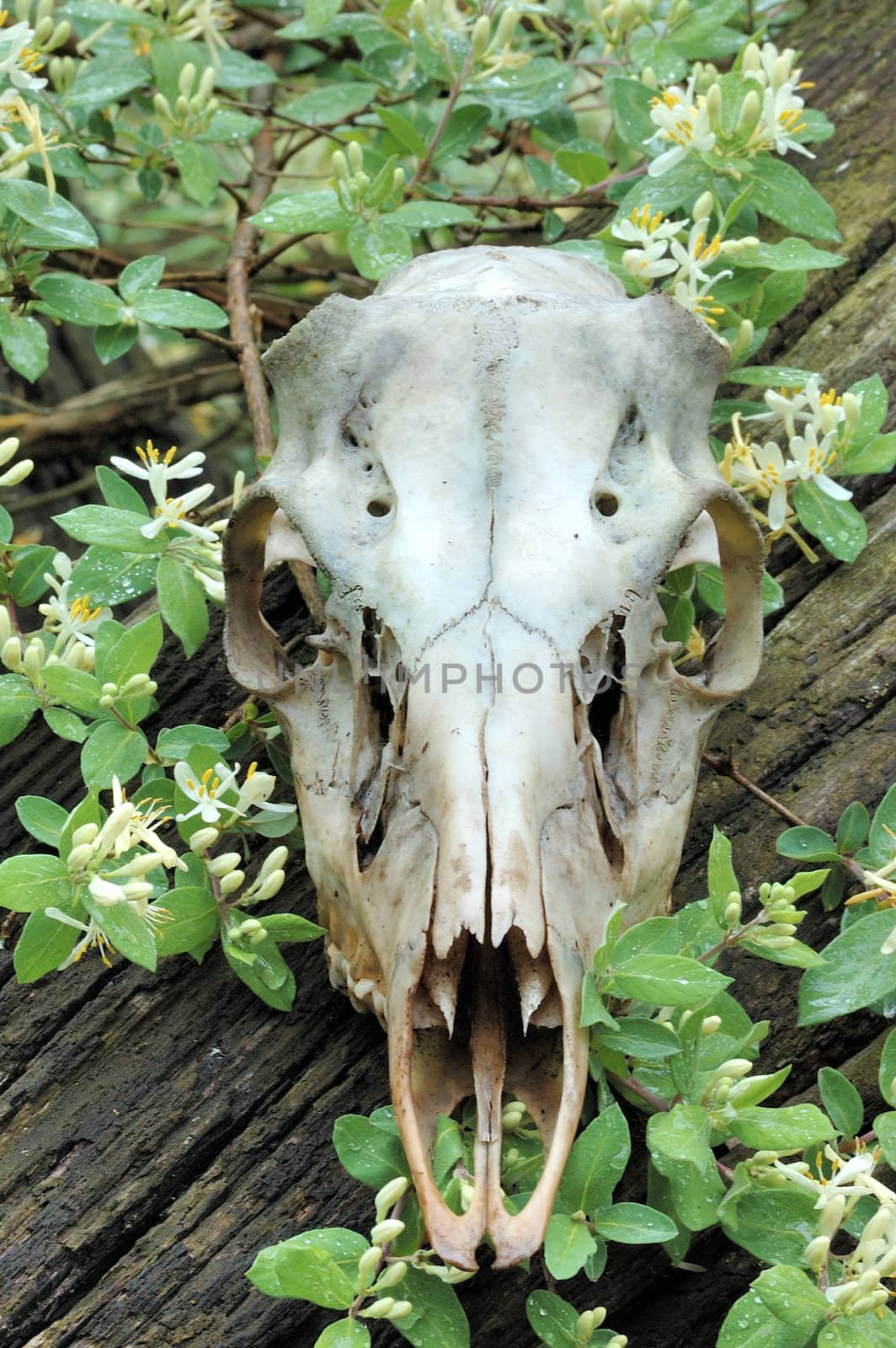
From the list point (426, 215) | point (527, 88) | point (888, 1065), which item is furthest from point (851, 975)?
point (527, 88)

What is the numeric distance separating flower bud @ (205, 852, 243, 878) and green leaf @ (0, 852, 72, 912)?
0.23 meters

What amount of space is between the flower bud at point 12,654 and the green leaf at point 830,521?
131 cm

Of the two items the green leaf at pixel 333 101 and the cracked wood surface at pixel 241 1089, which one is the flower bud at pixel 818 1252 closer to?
the cracked wood surface at pixel 241 1089

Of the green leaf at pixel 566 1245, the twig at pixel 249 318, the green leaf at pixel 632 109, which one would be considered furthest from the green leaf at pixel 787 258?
the green leaf at pixel 566 1245

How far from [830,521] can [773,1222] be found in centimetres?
121

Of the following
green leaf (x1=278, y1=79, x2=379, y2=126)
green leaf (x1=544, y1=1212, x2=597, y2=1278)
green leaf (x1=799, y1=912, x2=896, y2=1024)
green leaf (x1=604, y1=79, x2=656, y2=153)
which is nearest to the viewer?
green leaf (x1=544, y1=1212, x2=597, y2=1278)

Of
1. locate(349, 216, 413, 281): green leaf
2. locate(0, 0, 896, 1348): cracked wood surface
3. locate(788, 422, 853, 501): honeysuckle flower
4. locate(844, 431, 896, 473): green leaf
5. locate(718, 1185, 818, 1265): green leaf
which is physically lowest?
locate(0, 0, 896, 1348): cracked wood surface

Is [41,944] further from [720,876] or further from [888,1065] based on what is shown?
[888,1065]

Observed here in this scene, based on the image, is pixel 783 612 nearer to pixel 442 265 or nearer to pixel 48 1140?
pixel 442 265

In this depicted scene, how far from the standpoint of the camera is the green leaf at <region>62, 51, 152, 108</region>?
9.78 feet

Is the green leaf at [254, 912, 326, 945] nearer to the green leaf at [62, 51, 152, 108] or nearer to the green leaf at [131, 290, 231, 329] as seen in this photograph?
the green leaf at [131, 290, 231, 329]

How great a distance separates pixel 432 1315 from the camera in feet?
5.91

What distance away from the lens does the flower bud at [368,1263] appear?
5.65 feet

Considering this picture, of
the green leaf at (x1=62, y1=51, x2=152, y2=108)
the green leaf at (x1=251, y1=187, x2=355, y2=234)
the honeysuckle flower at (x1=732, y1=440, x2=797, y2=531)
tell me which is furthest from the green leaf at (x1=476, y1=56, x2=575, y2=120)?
the honeysuckle flower at (x1=732, y1=440, x2=797, y2=531)
